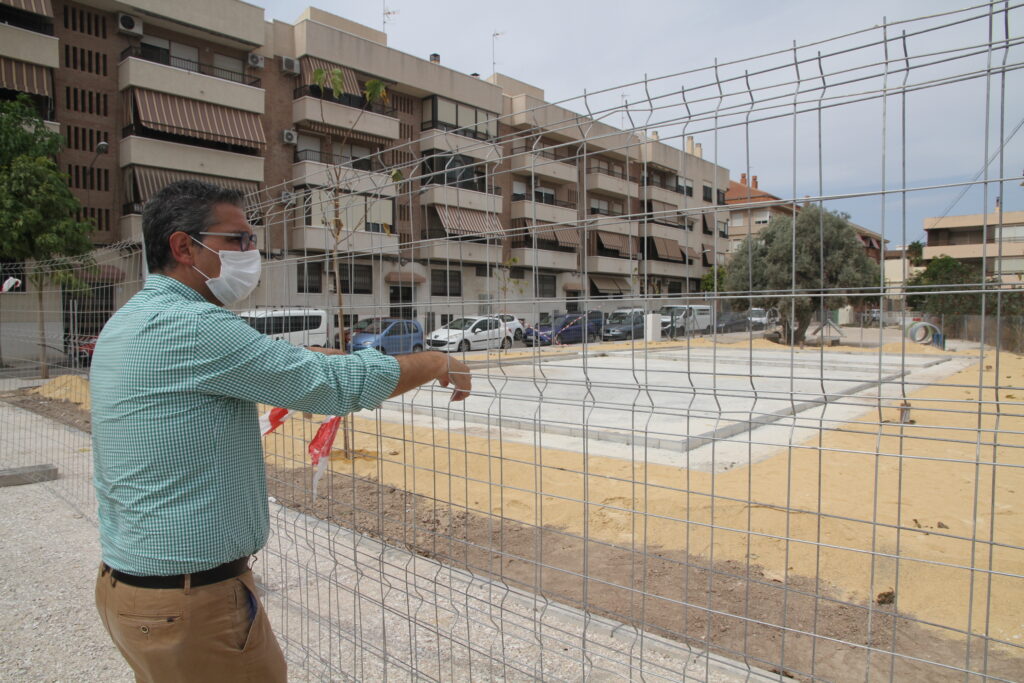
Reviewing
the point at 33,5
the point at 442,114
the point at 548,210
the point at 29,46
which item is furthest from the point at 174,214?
the point at 442,114

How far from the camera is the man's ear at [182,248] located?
1771 mm

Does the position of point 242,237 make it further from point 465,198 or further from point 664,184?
point 465,198

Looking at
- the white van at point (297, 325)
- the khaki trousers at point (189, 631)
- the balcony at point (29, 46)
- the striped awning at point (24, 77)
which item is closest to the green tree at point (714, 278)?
the khaki trousers at point (189, 631)

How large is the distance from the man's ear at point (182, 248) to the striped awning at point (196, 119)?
23241mm

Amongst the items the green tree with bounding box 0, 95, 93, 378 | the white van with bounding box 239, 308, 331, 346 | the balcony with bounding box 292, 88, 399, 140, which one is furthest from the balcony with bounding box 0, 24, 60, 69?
the white van with bounding box 239, 308, 331, 346

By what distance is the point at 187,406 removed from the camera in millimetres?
1646

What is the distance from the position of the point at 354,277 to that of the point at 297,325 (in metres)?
0.89

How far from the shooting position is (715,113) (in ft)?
6.97

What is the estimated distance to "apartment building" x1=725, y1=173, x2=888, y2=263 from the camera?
2.01m

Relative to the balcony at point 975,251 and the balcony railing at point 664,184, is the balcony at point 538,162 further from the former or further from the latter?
the balcony at point 975,251

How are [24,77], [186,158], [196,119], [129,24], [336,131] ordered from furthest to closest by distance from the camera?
[336,131], [186,158], [196,119], [129,24], [24,77]

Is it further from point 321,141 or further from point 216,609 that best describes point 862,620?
point 321,141

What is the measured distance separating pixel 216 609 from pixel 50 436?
786cm

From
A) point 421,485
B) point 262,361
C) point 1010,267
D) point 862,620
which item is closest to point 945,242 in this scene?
point 1010,267
